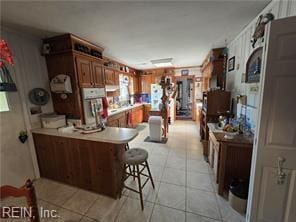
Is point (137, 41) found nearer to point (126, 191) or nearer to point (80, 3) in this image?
point (80, 3)

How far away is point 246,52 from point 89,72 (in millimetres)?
2889

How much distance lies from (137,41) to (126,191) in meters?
2.74

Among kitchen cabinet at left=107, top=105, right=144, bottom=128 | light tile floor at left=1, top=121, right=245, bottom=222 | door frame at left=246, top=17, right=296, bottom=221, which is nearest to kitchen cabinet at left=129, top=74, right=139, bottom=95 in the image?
kitchen cabinet at left=107, top=105, right=144, bottom=128

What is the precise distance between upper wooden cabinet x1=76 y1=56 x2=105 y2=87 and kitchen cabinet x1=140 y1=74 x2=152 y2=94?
11.8ft

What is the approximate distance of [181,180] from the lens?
7.88ft

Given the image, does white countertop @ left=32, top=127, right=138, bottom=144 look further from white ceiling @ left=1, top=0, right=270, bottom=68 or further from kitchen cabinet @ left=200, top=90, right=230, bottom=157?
kitchen cabinet @ left=200, top=90, right=230, bottom=157

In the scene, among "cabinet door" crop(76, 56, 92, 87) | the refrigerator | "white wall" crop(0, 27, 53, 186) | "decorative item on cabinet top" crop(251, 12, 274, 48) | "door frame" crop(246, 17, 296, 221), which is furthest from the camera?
the refrigerator

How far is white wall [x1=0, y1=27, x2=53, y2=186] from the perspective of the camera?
82.6 inches

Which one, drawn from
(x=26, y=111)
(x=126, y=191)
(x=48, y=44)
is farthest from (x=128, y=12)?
(x=126, y=191)

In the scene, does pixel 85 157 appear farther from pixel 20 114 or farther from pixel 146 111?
pixel 146 111

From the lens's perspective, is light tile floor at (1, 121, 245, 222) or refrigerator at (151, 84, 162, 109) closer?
light tile floor at (1, 121, 245, 222)

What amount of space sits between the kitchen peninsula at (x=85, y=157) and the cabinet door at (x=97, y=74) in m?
1.24

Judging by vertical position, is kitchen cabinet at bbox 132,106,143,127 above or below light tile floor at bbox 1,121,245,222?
above

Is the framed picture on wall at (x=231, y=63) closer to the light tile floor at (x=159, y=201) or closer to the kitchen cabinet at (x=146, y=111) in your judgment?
the light tile floor at (x=159, y=201)
